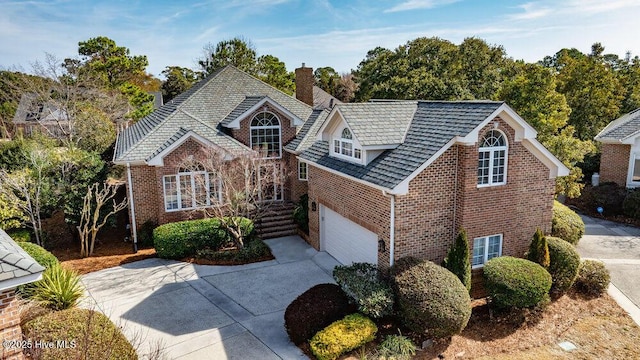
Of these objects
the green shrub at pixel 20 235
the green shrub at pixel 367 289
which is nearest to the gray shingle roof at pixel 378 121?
the green shrub at pixel 367 289

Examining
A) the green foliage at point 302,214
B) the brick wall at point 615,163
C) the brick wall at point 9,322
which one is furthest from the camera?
the brick wall at point 615,163

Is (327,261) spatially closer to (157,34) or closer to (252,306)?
(252,306)

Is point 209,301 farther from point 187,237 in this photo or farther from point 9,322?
point 9,322

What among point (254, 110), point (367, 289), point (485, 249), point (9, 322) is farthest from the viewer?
point (254, 110)

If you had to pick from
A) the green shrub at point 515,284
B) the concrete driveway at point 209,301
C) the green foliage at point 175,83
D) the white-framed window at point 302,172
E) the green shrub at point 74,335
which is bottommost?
the concrete driveway at point 209,301

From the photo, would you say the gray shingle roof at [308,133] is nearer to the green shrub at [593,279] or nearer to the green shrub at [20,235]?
the green shrub at [20,235]

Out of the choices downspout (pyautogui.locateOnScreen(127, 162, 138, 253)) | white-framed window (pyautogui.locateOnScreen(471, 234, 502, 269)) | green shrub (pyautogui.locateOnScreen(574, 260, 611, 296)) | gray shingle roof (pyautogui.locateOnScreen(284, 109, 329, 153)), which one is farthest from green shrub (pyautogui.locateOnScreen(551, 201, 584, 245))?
downspout (pyautogui.locateOnScreen(127, 162, 138, 253))

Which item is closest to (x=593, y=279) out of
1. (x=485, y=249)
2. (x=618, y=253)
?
(x=485, y=249)

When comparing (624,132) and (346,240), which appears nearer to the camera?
(346,240)
